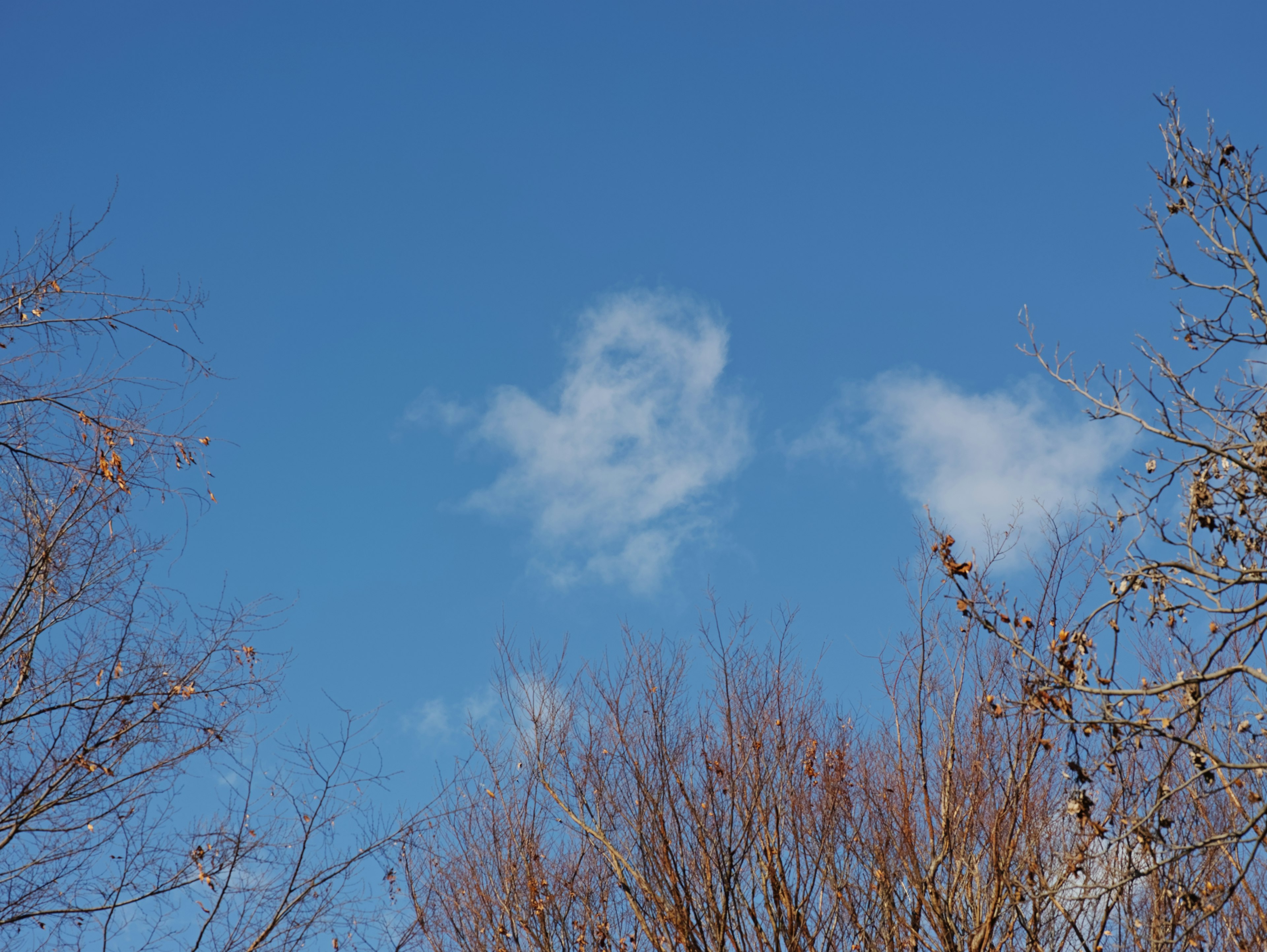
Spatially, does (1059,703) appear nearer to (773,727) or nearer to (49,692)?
(773,727)

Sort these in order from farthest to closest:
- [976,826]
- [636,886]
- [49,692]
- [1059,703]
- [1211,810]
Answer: [1211,810], [636,886], [976,826], [49,692], [1059,703]

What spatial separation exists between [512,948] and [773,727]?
3.16 metres

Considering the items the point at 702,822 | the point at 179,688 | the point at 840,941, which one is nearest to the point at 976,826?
the point at 840,941

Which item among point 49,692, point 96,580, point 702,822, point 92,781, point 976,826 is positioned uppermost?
point 96,580

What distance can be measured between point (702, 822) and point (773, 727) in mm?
1040

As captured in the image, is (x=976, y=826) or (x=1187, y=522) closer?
(x=1187, y=522)

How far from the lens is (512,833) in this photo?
9.20 metres

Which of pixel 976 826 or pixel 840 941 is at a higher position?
pixel 976 826

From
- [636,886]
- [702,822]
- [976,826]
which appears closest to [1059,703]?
[976,826]

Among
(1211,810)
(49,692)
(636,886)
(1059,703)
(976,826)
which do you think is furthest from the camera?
(1211,810)

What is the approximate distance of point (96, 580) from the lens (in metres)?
7.16

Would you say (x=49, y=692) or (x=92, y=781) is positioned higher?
(x=49, y=692)

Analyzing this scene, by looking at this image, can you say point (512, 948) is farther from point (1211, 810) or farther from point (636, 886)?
point (1211, 810)

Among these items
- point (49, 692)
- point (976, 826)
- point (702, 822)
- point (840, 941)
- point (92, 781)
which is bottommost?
point (840, 941)
